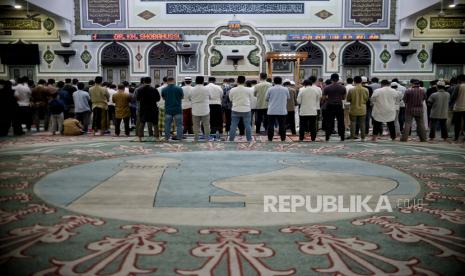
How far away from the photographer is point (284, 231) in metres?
2.49

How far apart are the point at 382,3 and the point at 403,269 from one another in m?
12.9

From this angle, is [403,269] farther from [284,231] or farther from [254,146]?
[254,146]

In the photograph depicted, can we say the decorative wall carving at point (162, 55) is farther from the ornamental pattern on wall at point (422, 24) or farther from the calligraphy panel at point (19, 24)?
the ornamental pattern on wall at point (422, 24)

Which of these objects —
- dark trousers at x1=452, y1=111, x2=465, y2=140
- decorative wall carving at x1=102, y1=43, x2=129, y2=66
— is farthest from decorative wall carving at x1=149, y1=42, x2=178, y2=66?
dark trousers at x1=452, y1=111, x2=465, y2=140

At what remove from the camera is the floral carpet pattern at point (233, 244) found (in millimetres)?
1959

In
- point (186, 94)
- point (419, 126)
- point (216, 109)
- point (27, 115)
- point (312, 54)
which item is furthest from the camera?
point (312, 54)

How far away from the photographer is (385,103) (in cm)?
717

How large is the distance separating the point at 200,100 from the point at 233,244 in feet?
16.3

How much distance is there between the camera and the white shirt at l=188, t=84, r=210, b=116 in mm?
6992

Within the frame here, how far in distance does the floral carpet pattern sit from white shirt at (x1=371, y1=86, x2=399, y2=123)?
12.7 ft

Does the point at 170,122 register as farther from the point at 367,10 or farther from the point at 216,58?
the point at 367,10

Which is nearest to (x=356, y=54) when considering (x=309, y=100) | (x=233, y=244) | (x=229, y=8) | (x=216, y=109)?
(x=229, y=8)

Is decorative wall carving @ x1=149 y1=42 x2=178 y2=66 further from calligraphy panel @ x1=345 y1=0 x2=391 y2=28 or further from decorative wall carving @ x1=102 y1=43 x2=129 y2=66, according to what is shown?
calligraphy panel @ x1=345 y1=0 x2=391 y2=28

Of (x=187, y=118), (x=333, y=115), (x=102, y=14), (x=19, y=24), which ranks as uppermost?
(x=102, y=14)
